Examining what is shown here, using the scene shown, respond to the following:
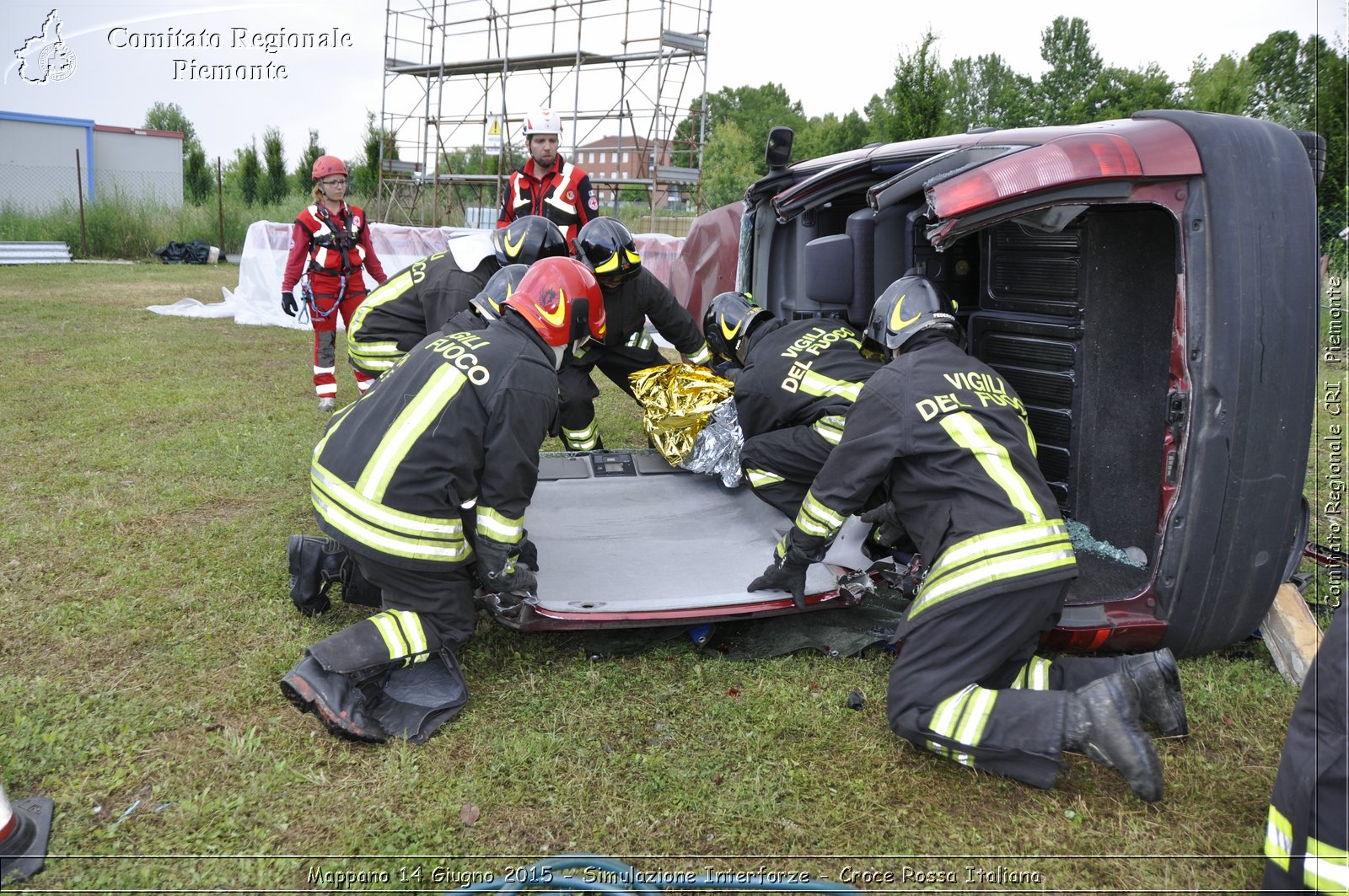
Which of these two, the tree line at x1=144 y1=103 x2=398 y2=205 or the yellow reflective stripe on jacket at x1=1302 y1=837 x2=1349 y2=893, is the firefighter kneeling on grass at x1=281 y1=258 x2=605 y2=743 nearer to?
the yellow reflective stripe on jacket at x1=1302 y1=837 x2=1349 y2=893

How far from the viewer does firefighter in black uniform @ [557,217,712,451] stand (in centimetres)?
518

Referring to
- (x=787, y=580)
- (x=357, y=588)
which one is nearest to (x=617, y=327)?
(x=357, y=588)

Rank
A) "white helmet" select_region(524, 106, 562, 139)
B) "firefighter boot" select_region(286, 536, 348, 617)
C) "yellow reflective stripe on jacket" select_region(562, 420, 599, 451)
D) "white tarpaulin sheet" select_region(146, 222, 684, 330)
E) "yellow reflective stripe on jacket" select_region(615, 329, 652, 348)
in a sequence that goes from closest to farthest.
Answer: "firefighter boot" select_region(286, 536, 348, 617) → "yellow reflective stripe on jacket" select_region(562, 420, 599, 451) → "yellow reflective stripe on jacket" select_region(615, 329, 652, 348) → "white helmet" select_region(524, 106, 562, 139) → "white tarpaulin sheet" select_region(146, 222, 684, 330)

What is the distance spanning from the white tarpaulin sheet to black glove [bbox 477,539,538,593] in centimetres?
889

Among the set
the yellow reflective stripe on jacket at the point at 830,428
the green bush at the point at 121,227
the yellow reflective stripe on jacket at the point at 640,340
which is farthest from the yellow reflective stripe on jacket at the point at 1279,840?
the green bush at the point at 121,227

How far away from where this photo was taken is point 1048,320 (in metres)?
3.91

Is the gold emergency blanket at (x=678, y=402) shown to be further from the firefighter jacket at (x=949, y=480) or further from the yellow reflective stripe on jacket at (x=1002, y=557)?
the yellow reflective stripe on jacket at (x=1002, y=557)

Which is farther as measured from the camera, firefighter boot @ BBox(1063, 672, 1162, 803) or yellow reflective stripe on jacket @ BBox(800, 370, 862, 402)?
yellow reflective stripe on jacket @ BBox(800, 370, 862, 402)

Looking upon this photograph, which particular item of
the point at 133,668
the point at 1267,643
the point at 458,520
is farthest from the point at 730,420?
the point at 133,668

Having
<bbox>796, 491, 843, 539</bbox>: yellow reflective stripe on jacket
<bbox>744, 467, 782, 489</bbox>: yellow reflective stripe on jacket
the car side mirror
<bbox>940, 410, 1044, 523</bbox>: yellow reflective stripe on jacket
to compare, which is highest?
the car side mirror

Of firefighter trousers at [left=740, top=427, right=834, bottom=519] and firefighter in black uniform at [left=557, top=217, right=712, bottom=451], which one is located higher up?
firefighter in black uniform at [left=557, top=217, right=712, bottom=451]

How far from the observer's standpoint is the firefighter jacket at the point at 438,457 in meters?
3.11

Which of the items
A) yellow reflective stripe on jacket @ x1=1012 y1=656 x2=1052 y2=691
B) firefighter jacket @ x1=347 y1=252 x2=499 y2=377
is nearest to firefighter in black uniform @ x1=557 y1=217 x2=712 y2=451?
firefighter jacket @ x1=347 y1=252 x2=499 y2=377

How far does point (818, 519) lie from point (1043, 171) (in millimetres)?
1305
